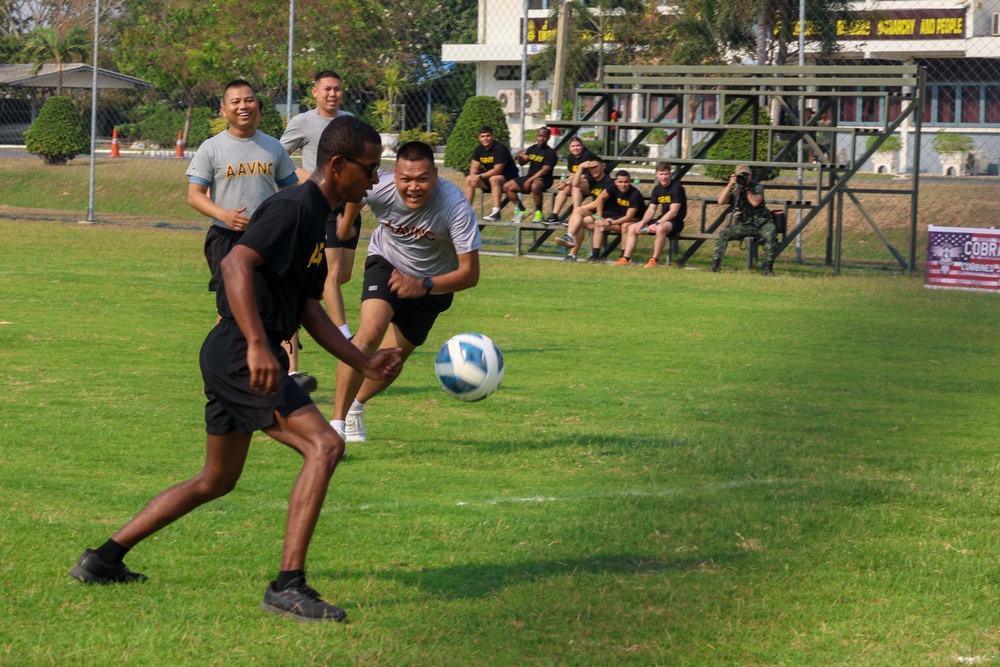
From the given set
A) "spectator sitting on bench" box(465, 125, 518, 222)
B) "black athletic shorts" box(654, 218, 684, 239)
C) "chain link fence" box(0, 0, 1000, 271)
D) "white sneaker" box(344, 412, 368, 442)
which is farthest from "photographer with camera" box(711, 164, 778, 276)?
"white sneaker" box(344, 412, 368, 442)

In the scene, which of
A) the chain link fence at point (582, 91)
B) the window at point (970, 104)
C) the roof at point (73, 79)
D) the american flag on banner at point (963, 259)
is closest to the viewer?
the american flag on banner at point (963, 259)

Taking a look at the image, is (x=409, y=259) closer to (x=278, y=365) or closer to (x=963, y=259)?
(x=278, y=365)

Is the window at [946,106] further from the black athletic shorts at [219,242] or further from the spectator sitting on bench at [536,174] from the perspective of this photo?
the black athletic shorts at [219,242]

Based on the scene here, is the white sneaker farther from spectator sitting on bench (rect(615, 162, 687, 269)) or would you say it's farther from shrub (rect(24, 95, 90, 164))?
shrub (rect(24, 95, 90, 164))

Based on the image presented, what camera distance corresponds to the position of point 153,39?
46094 millimetres

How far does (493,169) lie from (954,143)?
15822 millimetres

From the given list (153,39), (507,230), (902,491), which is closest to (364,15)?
(507,230)

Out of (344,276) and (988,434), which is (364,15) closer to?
(344,276)

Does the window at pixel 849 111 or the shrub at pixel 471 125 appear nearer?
the shrub at pixel 471 125

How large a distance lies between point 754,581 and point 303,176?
217 inches

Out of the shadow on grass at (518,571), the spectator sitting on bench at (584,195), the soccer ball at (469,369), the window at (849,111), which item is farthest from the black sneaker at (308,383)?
the window at (849,111)

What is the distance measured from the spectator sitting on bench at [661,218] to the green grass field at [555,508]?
6.88m

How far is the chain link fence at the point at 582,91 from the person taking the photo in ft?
70.4

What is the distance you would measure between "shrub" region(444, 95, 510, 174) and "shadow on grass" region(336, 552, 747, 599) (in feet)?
64.4
